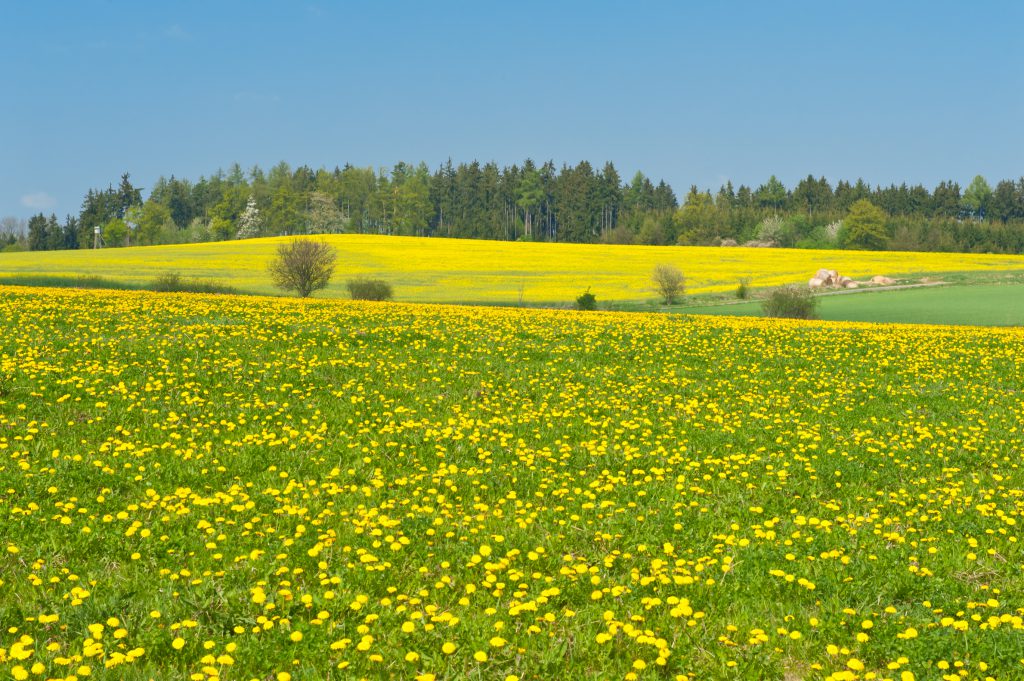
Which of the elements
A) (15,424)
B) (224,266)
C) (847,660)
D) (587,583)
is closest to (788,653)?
(847,660)

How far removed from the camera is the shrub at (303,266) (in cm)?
4994

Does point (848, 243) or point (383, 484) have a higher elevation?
point (848, 243)

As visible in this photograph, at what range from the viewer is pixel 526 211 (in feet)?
576

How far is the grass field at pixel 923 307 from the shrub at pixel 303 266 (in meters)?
25.1

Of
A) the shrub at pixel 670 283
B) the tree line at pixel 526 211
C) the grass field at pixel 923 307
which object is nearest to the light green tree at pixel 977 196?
the tree line at pixel 526 211

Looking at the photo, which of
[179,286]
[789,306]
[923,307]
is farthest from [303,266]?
[923,307]

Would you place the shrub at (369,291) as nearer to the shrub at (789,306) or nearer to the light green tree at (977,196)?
the shrub at (789,306)

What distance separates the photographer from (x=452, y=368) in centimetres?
1695

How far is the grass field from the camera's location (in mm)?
50312

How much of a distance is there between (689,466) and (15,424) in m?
9.44

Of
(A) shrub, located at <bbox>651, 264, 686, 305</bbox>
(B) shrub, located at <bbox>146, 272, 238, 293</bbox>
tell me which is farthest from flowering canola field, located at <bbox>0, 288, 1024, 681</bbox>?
(A) shrub, located at <bbox>651, 264, 686, 305</bbox>

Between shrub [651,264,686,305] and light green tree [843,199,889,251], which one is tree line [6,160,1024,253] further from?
shrub [651,264,686,305]

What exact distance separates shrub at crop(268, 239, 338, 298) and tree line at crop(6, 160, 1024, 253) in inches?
3521

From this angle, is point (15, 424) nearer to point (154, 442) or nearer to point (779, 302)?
point (154, 442)
